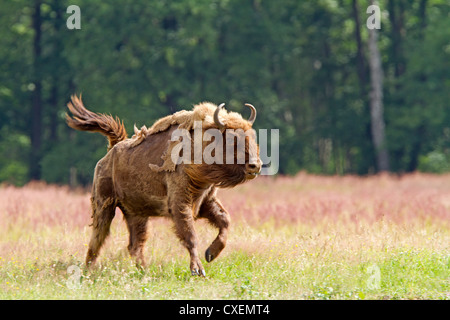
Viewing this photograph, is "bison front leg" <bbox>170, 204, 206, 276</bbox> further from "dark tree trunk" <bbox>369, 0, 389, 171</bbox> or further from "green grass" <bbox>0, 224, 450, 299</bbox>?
"dark tree trunk" <bbox>369, 0, 389, 171</bbox>

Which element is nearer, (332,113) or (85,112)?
(85,112)

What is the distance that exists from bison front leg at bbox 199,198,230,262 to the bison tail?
73.5 inches

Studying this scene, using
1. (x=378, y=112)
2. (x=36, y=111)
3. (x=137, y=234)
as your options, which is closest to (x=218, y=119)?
(x=137, y=234)

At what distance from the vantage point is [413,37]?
1334 inches

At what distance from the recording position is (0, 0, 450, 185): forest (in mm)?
29875

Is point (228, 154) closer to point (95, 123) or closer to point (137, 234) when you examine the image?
point (137, 234)

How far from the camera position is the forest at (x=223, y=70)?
1176 inches

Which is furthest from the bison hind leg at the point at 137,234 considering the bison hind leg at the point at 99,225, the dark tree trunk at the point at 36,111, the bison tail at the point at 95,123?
the dark tree trunk at the point at 36,111

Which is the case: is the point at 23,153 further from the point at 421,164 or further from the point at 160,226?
the point at 160,226

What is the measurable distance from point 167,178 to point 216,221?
2.44 ft

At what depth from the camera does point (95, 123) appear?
9.27m
